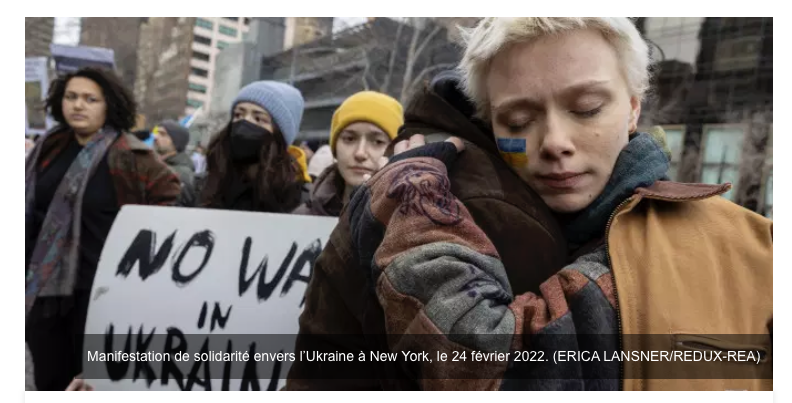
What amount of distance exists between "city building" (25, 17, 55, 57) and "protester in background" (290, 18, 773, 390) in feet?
3.67

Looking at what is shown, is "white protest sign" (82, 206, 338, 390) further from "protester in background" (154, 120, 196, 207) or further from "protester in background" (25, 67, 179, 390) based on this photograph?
"protester in background" (154, 120, 196, 207)

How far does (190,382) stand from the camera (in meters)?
1.68

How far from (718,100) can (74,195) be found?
2.18 metres

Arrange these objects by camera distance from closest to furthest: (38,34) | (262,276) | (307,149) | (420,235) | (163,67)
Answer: (420,235) → (38,34) → (262,276) → (163,67) → (307,149)

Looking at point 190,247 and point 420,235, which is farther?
point 190,247

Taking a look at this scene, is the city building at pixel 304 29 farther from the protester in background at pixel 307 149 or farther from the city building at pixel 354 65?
the protester in background at pixel 307 149

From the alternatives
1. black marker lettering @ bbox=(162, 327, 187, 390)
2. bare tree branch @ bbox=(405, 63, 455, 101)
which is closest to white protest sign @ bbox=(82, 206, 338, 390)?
black marker lettering @ bbox=(162, 327, 187, 390)

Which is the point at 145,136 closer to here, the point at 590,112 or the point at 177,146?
the point at 177,146

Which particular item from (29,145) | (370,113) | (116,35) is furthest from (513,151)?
(29,145)

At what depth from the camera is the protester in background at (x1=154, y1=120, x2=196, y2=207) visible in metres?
2.42

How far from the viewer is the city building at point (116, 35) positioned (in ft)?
5.60

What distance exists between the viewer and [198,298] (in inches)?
69.0
